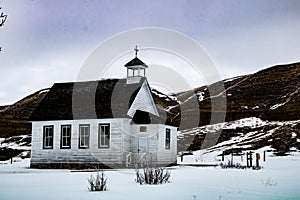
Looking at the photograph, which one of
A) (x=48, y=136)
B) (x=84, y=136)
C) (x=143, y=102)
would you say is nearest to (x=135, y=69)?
(x=143, y=102)

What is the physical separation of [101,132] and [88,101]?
263 cm

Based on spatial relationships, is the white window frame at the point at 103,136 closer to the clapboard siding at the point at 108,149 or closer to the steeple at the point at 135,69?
the clapboard siding at the point at 108,149

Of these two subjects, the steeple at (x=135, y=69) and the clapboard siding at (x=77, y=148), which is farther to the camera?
the steeple at (x=135, y=69)

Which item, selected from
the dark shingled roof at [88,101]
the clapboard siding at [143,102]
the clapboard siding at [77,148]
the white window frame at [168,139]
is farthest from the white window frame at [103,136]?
the white window frame at [168,139]

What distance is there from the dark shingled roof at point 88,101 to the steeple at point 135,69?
1.44 ft

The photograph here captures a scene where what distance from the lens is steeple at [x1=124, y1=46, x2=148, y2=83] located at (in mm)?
26078

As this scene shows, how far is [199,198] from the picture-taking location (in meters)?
9.61

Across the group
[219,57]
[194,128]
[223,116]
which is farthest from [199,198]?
[223,116]

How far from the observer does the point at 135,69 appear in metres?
26.5

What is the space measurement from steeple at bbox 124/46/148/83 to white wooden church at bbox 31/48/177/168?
0.47 metres

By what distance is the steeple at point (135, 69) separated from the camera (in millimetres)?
26078

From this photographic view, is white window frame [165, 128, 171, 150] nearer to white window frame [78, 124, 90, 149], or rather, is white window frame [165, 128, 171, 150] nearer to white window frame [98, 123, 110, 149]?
white window frame [98, 123, 110, 149]

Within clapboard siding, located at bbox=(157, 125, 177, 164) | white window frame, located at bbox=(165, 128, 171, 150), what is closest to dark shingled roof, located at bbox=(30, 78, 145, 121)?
clapboard siding, located at bbox=(157, 125, 177, 164)

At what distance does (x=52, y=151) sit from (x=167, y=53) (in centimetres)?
1047
